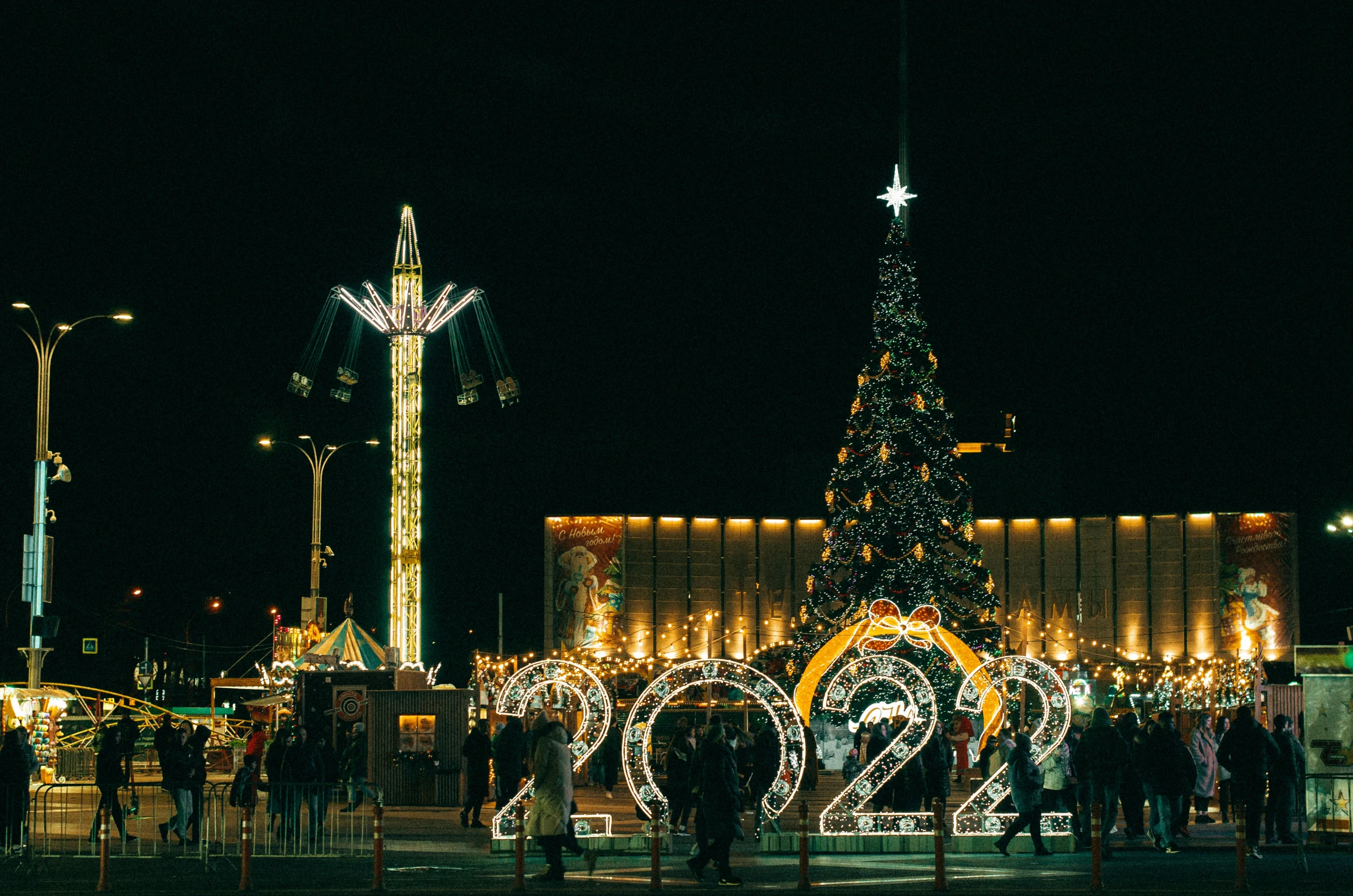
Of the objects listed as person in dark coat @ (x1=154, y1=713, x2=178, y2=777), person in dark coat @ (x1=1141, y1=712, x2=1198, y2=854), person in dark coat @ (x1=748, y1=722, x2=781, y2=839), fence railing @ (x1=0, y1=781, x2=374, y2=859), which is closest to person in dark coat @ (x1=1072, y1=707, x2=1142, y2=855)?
person in dark coat @ (x1=1141, y1=712, x2=1198, y2=854)

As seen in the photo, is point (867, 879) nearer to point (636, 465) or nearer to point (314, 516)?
point (314, 516)

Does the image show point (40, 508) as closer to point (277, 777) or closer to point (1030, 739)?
point (277, 777)

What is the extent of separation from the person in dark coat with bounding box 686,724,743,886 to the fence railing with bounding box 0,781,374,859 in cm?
457

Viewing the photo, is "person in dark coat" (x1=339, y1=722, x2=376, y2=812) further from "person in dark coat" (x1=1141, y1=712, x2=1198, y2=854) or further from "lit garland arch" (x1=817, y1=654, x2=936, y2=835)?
"person in dark coat" (x1=1141, y1=712, x2=1198, y2=854)

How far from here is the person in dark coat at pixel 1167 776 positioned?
18.6 meters

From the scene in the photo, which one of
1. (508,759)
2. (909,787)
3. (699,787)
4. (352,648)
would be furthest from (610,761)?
(699,787)

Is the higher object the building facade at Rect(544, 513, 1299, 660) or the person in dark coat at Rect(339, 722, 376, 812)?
the building facade at Rect(544, 513, 1299, 660)

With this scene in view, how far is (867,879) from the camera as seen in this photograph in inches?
609

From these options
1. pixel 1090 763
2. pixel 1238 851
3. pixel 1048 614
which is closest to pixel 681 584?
pixel 1048 614

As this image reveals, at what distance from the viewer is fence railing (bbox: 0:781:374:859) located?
1811 cm

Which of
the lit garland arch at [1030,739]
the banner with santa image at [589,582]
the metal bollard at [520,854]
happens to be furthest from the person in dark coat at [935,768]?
the banner with santa image at [589,582]

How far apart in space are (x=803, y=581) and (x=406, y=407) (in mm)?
18417

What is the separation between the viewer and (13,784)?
18.1 meters

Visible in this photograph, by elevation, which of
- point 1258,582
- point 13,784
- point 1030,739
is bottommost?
point 13,784
